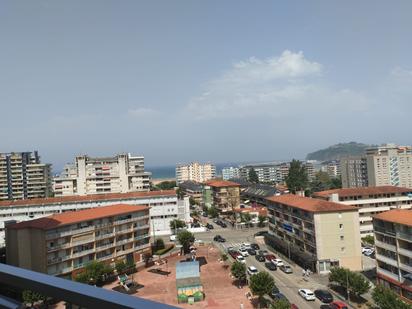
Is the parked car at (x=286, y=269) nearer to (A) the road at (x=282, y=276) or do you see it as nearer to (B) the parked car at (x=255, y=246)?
(A) the road at (x=282, y=276)

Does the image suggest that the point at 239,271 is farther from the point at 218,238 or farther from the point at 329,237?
the point at 218,238

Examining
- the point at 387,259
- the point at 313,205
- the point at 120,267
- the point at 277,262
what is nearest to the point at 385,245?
the point at 387,259

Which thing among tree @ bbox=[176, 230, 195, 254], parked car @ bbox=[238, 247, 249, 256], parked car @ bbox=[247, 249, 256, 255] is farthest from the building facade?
tree @ bbox=[176, 230, 195, 254]

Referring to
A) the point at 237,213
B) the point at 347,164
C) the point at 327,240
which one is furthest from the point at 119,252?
the point at 347,164

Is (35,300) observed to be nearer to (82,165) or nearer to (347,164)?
(82,165)

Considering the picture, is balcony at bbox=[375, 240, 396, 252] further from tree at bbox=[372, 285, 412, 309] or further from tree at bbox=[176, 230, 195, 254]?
tree at bbox=[176, 230, 195, 254]

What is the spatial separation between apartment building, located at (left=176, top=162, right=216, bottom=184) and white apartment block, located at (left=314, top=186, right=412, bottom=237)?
83.9 meters

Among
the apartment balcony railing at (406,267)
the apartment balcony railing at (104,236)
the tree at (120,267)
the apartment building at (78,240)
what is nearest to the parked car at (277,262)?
the apartment balcony railing at (406,267)

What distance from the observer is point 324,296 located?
22.9 metres

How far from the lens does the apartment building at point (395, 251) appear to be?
2177 cm

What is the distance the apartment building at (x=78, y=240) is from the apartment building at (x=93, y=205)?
9986 millimetres

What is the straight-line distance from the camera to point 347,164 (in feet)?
247

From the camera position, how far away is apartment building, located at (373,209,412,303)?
2177cm

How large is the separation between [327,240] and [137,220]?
15687 mm
